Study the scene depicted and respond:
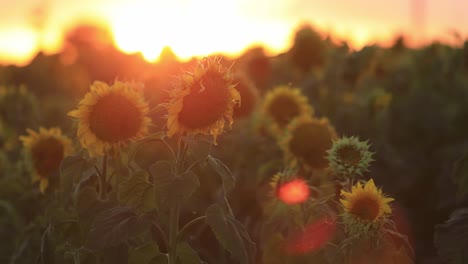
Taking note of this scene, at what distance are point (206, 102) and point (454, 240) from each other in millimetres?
1392

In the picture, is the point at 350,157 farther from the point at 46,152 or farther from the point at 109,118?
the point at 46,152

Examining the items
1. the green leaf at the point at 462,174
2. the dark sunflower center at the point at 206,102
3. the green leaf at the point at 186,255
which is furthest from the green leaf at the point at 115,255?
the green leaf at the point at 462,174

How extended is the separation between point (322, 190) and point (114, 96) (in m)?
1.43

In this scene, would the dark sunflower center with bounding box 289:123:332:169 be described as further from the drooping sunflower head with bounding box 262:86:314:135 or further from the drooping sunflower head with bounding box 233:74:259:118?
the drooping sunflower head with bounding box 233:74:259:118

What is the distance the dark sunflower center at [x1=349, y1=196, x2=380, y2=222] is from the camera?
10.2 feet

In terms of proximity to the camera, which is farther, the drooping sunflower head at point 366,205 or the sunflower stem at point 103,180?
the sunflower stem at point 103,180

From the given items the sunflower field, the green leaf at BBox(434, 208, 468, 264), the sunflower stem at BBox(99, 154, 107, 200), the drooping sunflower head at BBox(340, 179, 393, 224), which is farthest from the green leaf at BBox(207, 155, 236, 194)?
the green leaf at BBox(434, 208, 468, 264)

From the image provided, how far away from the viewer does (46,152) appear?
14.3ft

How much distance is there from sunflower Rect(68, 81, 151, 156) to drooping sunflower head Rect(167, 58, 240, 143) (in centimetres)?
46

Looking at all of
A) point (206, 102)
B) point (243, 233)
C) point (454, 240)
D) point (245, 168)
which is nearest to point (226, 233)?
point (243, 233)

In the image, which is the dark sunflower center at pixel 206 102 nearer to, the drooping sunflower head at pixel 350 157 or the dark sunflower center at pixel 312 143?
the drooping sunflower head at pixel 350 157

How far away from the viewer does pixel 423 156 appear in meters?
6.79

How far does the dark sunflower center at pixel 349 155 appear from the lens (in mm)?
3389

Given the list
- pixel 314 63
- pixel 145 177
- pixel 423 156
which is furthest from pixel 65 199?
pixel 314 63
